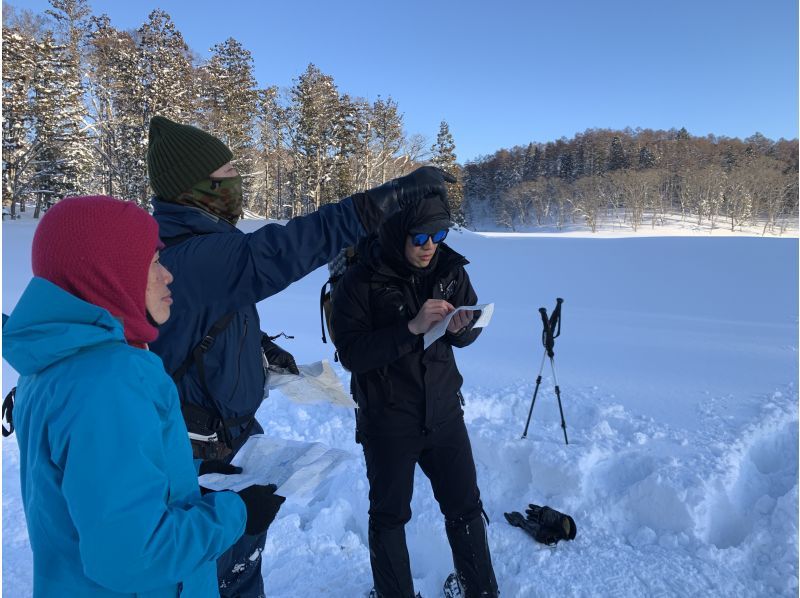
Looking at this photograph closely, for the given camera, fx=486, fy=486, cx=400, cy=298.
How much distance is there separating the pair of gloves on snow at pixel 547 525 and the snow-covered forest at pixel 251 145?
94.2 feet

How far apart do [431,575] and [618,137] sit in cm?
7611

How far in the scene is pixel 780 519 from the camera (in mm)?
2934

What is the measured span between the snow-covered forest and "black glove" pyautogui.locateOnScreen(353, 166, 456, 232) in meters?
Answer: 28.8

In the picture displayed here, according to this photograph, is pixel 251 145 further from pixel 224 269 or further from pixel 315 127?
pixel 224 269

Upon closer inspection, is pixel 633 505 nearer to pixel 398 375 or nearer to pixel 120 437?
pixel 398 375

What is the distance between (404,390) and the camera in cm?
241

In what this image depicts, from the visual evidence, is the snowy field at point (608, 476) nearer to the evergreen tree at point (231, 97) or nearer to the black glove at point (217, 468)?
the black glove at point (217, 468)

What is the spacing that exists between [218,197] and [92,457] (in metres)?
1.24

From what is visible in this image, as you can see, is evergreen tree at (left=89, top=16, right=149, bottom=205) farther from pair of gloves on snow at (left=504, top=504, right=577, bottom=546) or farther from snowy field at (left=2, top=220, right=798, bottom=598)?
pair of gloves on snow at (left=504, top=504, right=577, bottom=546)

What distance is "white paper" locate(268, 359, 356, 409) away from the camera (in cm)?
238

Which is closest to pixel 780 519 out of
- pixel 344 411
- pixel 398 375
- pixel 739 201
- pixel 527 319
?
pixel 398 375

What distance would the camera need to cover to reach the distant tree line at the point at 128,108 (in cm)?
2561

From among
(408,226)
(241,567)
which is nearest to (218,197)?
(408,226)

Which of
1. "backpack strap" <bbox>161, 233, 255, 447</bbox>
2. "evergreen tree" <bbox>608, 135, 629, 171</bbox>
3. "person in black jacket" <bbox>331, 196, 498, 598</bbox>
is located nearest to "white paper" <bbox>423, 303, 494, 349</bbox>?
"person in black jacket" <bbox>331, 196, 498, 598</bbox>
